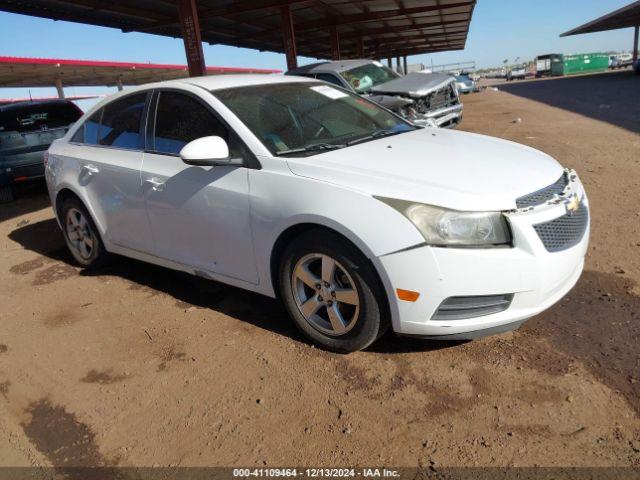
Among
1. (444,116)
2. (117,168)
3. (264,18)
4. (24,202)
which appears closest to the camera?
(117,168)

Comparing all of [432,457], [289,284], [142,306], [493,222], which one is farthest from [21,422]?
[493,222]

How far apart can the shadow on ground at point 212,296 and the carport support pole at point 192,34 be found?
28.1ft

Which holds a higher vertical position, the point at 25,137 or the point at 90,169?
the point at 25,137

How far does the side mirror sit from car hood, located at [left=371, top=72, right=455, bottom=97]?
590 centimetres

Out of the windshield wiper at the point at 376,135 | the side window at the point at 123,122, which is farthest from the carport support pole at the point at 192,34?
the windshield wiper at the point at 376,135

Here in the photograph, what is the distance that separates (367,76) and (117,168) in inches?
268

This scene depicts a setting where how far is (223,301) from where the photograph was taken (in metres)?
3.87

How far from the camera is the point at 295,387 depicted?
271 cm

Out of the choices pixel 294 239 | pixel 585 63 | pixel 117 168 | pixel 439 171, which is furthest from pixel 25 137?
pixel 585 63

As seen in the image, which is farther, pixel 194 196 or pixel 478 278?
pixel 194 196

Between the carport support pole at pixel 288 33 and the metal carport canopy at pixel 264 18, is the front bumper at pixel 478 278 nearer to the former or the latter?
the metal carport canopy at pixel 264 18

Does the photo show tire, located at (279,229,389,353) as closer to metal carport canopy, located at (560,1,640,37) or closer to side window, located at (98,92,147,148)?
side window, located at (98,92,147,148)

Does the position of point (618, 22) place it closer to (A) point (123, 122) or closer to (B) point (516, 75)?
(B) point (516, 75)

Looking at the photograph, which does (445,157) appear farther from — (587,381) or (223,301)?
(223,301)
